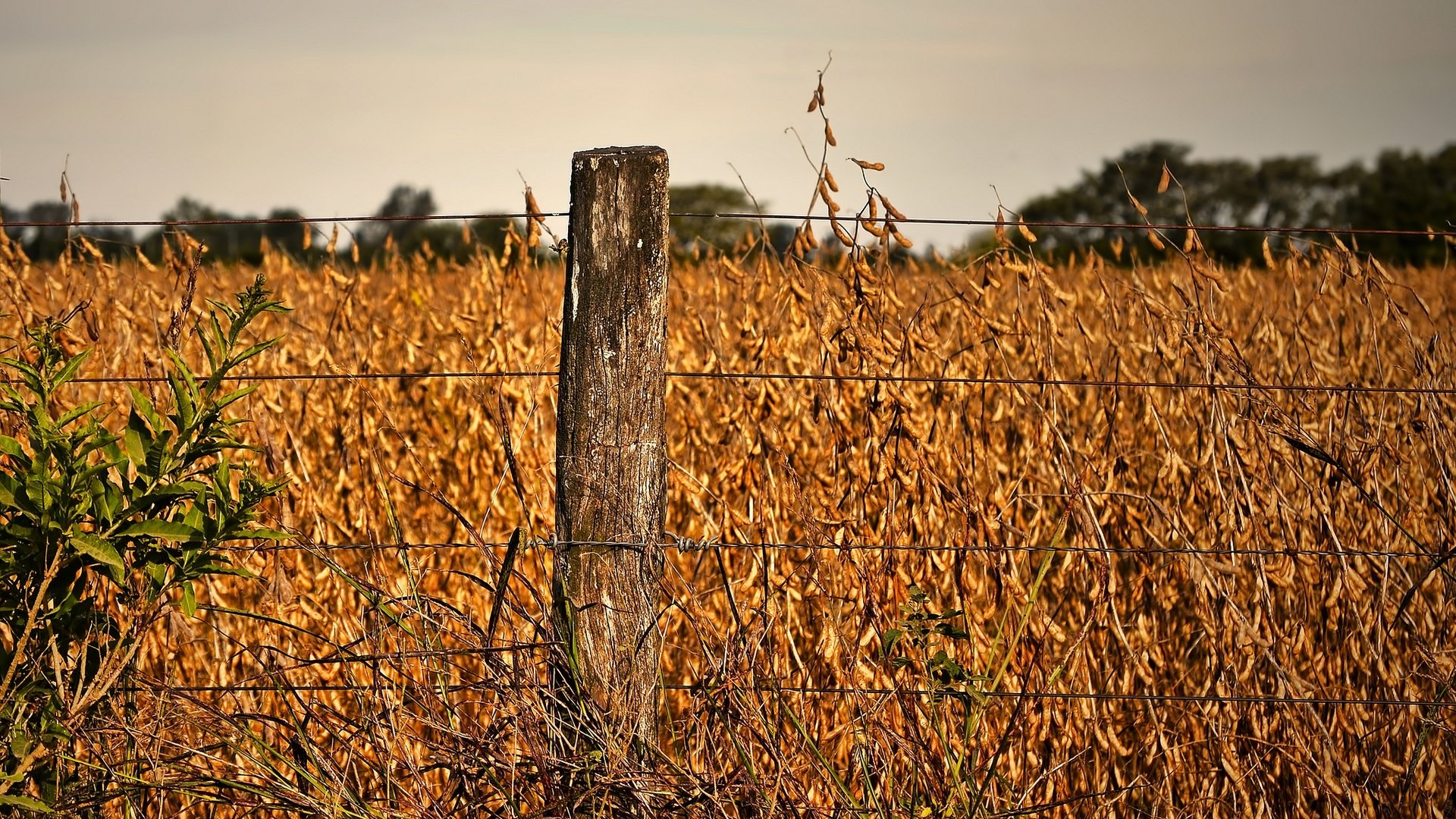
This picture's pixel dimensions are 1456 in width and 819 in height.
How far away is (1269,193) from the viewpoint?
→ 2621 inches

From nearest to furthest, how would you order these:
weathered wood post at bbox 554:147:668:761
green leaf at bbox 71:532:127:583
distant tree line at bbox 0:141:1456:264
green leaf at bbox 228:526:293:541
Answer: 1. green leaf at bbox 71:532:127:583
2. green leaf at bbox 228:526:293:541
3. weathered wood post at bbox 554:147:668:761
4. distant tree line at bbox 0:141:1456:264

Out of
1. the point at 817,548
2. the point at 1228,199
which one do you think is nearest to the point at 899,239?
the point at 817,548

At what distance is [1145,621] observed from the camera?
2971 mm

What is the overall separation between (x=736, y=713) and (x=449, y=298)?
363 cm

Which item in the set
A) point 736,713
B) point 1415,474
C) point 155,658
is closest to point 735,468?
point 736,713

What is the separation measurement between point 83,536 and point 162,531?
116 millimetres

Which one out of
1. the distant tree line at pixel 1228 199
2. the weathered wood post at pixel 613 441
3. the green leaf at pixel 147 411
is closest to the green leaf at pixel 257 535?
the green leaf at pixel 147 411

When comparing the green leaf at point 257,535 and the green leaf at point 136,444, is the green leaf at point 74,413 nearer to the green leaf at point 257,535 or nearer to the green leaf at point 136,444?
the green leaf at point 136,444

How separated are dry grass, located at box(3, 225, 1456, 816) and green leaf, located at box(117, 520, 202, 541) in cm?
16

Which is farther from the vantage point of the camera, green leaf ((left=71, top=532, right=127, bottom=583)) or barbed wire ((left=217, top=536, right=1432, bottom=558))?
barbed wire ((left=217, top=536, right=1432, bottom=558))

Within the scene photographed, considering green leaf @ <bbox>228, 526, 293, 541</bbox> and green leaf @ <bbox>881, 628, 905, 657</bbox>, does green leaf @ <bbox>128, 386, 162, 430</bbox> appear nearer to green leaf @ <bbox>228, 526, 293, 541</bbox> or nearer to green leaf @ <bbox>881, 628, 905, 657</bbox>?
green leaf @ <bbox>228, 526, 293, 541</bbox>

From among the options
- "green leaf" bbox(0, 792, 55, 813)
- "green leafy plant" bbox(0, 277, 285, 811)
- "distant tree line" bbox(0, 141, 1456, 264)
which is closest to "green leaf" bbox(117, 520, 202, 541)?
"green leafy plant" bbox(0, 277, 285, 811)

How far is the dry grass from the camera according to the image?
2014 millimetres

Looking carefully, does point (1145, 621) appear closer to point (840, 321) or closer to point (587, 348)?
point (840, 321)
